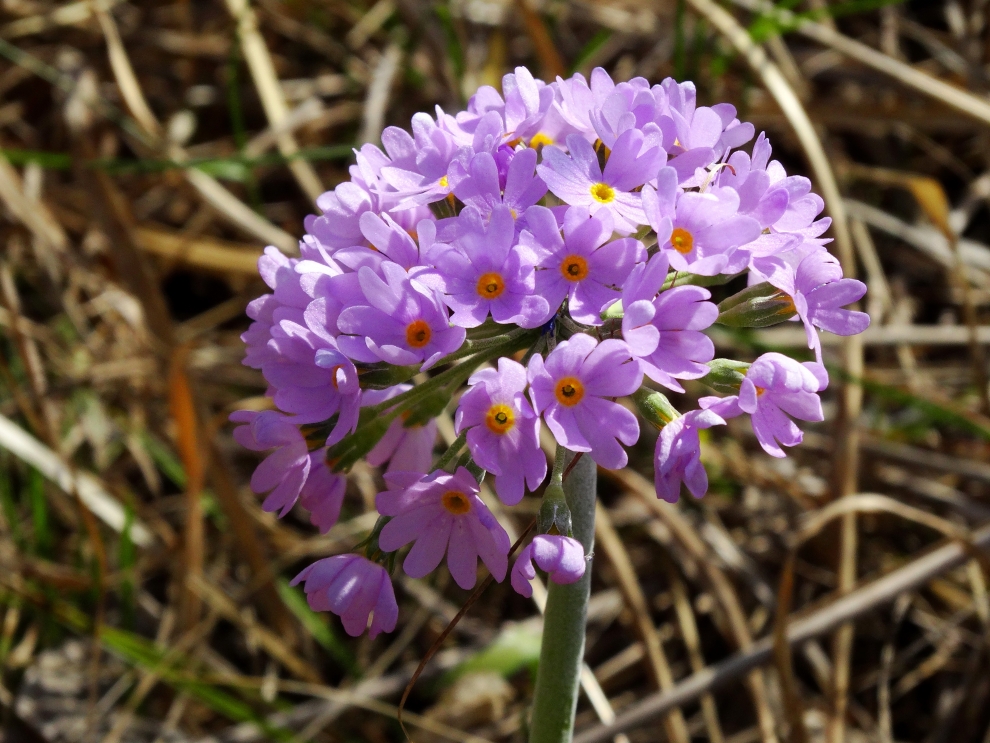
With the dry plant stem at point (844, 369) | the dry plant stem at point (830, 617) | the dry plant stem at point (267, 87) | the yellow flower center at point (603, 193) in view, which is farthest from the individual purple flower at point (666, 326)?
the dry plant stem at point (267, 87)

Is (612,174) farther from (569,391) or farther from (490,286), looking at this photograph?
(569,391)

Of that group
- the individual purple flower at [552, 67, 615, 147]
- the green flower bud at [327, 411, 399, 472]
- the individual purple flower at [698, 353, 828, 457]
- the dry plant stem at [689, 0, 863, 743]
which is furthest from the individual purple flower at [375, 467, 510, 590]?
the dry plant stem at [689, 0, 863, 743]

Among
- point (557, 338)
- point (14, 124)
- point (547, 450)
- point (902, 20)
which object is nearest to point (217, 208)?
point (14, 124)

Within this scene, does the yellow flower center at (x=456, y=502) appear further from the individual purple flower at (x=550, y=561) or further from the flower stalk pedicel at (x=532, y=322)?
the individual purple flower at (x=550, y=561)

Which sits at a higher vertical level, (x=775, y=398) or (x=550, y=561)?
(x=775, y=398)

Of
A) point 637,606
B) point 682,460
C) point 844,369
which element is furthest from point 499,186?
point 844,369

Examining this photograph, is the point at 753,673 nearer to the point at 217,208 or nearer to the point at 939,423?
the point at 939,423

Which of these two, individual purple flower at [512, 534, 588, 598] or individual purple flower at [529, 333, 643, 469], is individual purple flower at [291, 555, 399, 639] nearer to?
individual purple flower at [512, 534, 588, 598]
